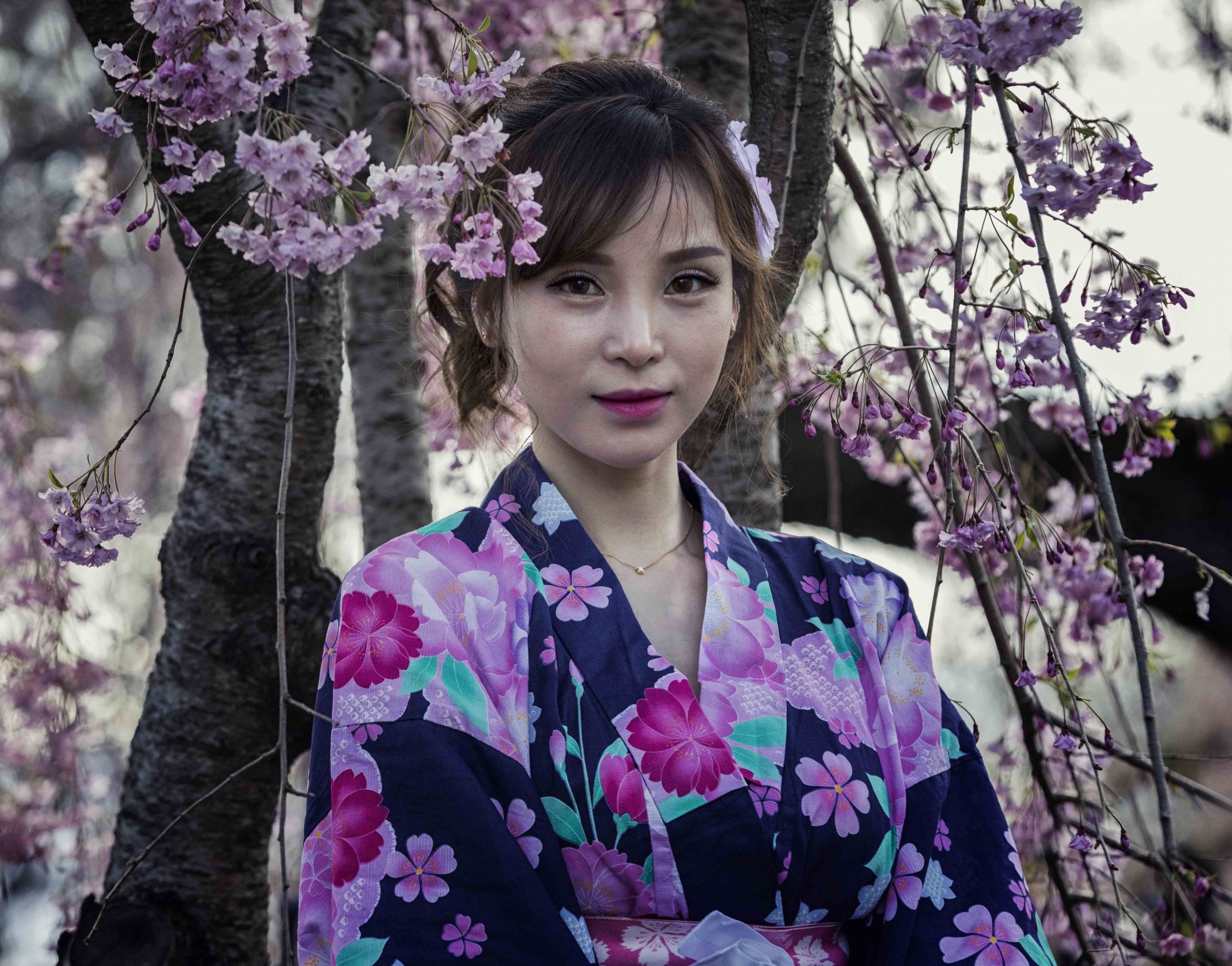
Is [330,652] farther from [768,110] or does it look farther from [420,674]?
[768,110]

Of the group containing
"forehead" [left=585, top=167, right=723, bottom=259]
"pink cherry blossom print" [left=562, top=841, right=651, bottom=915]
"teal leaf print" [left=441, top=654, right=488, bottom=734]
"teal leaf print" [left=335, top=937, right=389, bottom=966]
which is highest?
"forehead" [left=585, top=167, right=723, bottom=259]

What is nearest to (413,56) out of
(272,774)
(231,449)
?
(231,449)

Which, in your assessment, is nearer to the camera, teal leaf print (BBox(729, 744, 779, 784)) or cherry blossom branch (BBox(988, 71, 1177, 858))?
cherry blossom branch (BBox(988, 71, 1177, 858))

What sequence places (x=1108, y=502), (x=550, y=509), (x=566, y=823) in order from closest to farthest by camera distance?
(x=1108, y=502)
(x=566, y=823)
(x=550, y=509)

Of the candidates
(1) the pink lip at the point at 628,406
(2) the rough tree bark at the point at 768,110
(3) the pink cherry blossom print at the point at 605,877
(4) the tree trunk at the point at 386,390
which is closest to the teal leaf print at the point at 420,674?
(3) the pink cherry blossom print at the point at 605,877

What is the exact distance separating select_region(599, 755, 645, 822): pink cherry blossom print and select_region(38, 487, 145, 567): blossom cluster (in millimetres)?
608

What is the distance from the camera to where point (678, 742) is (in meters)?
1.18

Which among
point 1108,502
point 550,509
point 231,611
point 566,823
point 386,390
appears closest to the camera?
point 1108,502

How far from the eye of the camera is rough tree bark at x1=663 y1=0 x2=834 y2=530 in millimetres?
Answer: 1684

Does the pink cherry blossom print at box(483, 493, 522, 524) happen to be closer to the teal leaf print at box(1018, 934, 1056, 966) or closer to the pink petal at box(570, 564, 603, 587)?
the pink petal at box(570, 564, 603, 587)

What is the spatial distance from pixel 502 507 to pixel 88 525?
477 mm

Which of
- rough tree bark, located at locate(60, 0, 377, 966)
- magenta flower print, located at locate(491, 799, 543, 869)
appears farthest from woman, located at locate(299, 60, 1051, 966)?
rough tree bark, located at locate(60, 0, 377, 966)

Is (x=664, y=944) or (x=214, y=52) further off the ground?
(x=214, y=52)

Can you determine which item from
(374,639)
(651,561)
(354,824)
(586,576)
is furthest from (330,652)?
(651,561)
